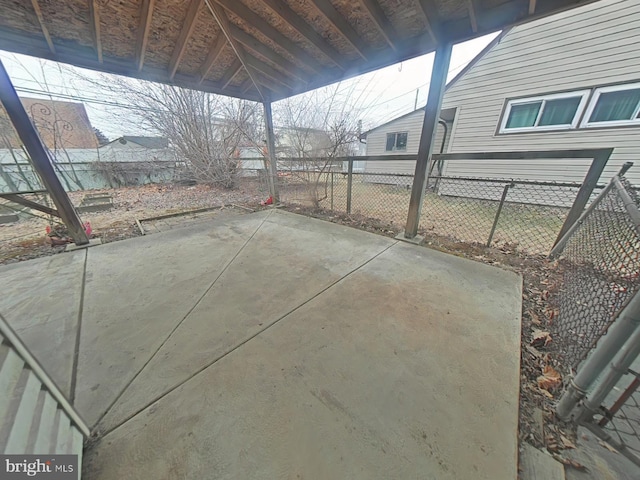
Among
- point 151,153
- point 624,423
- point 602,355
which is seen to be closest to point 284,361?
point 602,355

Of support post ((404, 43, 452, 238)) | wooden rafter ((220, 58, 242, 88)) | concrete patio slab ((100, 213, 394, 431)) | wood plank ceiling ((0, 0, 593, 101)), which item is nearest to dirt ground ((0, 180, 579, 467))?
support post ((404, 43, 452, 238))

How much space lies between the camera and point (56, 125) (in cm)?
652

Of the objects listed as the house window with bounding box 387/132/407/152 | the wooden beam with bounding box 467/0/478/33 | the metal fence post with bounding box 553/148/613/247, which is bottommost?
the metal fence post with bounding box 553/148/613/247

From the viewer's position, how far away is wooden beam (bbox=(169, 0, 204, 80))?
226 centimetres

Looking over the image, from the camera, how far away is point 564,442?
3.25ft

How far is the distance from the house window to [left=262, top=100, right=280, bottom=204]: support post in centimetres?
556

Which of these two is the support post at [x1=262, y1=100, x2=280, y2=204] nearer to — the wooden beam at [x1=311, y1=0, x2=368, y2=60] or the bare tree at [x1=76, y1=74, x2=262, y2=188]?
the wooden beam at [x1=311, y1=0, x2=368, y2=60]

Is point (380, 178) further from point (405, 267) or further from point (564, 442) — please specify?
point (564, 442)

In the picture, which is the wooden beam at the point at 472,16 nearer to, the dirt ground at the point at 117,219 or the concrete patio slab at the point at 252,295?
the concrete patio slab at the point at 252,295

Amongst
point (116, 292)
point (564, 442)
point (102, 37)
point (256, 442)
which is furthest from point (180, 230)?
point (564, 442)

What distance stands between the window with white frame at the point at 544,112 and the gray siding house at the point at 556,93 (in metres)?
0.02

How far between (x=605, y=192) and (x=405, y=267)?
1897 millimetres

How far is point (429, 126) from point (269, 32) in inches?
85.3

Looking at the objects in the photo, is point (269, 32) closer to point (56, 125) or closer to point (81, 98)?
point (81, 98)
